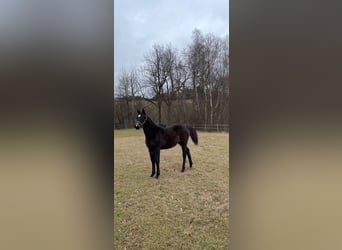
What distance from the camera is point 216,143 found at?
1510 mm

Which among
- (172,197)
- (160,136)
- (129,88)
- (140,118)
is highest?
(129,88)

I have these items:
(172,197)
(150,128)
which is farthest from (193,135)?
(172,197)

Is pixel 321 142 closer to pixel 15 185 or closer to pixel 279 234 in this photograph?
pixel 279 234

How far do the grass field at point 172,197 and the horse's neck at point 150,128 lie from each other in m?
0.05

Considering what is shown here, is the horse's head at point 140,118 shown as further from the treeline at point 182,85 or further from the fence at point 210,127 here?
the fence at point 210,127

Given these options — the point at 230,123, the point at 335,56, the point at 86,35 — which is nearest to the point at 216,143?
the point at 230,123

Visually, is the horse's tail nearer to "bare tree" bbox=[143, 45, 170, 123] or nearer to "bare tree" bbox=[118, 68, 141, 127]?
"bare tree" bbox=[143, 45, 170, 123]

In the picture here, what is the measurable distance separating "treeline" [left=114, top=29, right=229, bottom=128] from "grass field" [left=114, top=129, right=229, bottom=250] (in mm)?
128

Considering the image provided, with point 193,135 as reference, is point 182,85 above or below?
above

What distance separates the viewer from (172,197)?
1503 mm

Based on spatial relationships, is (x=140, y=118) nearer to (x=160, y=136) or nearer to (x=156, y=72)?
(x=160, y=136)

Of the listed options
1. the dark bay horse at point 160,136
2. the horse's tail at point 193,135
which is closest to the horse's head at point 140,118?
the dark bay horse at point 160,136

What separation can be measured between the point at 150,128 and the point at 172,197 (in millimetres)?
414

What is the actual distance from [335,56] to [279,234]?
1058 millimetres
